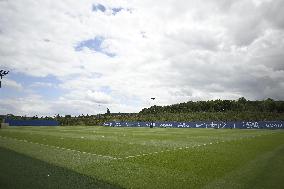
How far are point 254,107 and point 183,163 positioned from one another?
540 feet

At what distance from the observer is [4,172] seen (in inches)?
394

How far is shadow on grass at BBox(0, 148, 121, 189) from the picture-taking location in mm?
8391

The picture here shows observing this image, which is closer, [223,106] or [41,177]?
[41,177]

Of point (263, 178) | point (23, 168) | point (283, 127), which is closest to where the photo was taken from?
point (263, 178)

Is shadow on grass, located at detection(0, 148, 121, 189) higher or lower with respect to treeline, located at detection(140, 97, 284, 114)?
lower

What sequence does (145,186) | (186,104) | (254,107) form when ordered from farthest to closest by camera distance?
1. (186,104)
2. (254,107)
3. (145,186)

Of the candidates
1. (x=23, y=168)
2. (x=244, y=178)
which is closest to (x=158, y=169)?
(x=244, y=178)

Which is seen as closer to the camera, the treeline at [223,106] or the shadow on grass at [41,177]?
the shadow on grass at [41,177]

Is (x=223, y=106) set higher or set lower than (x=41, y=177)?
higher

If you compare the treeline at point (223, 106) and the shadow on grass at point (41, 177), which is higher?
the treeline at point (223, 106)

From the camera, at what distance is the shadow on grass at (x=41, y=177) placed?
8391 millimetres

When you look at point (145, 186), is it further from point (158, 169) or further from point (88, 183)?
point (158, 169)

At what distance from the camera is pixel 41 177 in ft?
30.9

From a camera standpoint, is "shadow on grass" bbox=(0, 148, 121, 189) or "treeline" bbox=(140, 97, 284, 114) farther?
"treeline" bbox=(140, 97, 284, 114)
